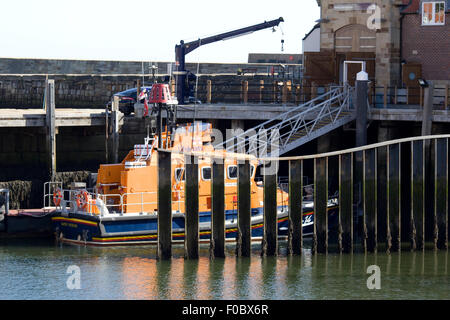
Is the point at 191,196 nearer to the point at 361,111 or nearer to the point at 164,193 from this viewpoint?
the point at 164,193

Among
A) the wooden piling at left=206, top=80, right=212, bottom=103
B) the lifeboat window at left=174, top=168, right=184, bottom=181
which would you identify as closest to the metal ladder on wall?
the lifeboat window at left=174, top=168, right=184, bottom=181

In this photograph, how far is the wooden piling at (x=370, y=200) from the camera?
28.6 m

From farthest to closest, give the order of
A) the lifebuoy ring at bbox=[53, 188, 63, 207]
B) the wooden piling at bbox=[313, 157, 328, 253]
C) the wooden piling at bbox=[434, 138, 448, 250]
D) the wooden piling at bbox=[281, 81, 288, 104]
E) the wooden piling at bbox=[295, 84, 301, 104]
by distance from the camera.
A: the wooden piling at bbox=[295, 84, 301, 104] → the wooden piling at bbox=[281, 81, 288, 104] → the lifebuoy ring at bbox=[53, 188, 63, 207] → the wooden piling at bbox=[434, 138, 448, 250] → the wooden piling at bbox=[313, 157, 328, 253]

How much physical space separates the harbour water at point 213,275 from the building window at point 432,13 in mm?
10304

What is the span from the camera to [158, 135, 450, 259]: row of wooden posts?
90.3ft

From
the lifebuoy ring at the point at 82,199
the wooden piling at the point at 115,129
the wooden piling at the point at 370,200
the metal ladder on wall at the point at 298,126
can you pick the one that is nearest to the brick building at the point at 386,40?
the metal ladder on wall at the point at 298,126

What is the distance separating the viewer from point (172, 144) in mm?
31562

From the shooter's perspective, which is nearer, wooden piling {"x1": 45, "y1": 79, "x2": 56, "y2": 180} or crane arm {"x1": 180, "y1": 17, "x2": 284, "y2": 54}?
wooden piling {"x1": 45, "y1": 79, "x2": 56, "y2": 180}

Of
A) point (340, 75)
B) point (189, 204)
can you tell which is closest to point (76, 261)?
point (189, 204)

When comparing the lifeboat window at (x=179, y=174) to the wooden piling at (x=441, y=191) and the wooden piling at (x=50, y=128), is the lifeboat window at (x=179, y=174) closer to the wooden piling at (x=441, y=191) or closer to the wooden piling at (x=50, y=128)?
the wooden piling at (x=50, y=128)

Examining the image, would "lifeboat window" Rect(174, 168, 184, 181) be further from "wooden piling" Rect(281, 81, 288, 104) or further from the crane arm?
the crane arm
